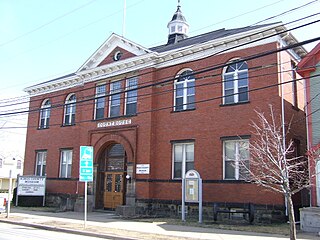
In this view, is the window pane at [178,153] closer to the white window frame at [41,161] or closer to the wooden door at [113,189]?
the wooden door at [113,189]

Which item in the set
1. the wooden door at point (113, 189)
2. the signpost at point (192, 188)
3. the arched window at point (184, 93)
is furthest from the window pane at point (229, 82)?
the wooden door at point (113, 189)

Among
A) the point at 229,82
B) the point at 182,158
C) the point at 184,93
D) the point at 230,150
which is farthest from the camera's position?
the point at 184,93

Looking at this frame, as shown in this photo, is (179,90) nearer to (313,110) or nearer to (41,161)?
(313,110)

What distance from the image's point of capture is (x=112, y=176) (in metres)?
25.1

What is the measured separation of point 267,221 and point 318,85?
6.73 meters

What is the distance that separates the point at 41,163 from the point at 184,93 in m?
14.8

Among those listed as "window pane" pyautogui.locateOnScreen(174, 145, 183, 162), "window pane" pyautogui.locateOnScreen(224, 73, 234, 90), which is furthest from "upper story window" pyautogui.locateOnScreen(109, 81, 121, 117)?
"window pane" pyautogui.locateOnScreen(224, 73, 234, 90)

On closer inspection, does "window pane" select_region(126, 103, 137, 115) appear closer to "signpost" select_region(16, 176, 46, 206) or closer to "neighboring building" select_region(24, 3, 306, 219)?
"neighboring building" select_region(24, 3, 306, 219)

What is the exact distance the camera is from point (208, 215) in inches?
791

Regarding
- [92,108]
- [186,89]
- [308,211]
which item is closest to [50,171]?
[92,108]

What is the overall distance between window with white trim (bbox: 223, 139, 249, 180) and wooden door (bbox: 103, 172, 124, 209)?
7515 mm

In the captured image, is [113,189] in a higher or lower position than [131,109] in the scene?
lower

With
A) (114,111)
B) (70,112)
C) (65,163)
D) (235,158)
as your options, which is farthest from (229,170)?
(70,112)

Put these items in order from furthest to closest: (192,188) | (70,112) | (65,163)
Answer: (70,112), (65,163), (192,188)
